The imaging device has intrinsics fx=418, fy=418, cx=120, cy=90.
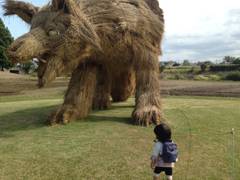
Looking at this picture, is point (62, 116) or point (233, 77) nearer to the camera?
point (62, 116)

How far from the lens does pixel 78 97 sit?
7.12 meters

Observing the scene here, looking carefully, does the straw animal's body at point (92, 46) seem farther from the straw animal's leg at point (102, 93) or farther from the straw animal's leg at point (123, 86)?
the straw animal's leg at point (123, 86)

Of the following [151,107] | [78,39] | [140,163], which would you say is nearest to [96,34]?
[78,39]

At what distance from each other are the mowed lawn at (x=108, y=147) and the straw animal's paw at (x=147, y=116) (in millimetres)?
166

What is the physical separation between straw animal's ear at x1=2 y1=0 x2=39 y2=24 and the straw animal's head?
52 cm

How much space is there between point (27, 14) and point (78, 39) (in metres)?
1.30

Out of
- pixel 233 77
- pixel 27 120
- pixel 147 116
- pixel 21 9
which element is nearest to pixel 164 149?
pixel 147 116

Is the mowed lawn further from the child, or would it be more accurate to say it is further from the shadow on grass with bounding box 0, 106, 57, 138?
the child

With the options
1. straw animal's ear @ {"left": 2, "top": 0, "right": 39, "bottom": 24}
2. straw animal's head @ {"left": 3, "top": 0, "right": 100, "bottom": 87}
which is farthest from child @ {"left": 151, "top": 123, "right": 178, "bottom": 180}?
straw animal's ear @ {"left": 2, "top": 0, "right": 39, "bottom": 24}

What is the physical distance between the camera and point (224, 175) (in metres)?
4.93

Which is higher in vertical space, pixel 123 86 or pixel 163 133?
pixel 123 86

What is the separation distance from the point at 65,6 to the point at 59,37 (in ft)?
1.57

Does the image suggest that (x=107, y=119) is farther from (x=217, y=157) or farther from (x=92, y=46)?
(x=217, y=157)

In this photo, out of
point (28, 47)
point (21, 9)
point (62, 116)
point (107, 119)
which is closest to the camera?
point (28, 47)
